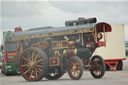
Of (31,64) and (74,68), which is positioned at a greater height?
(31,64)

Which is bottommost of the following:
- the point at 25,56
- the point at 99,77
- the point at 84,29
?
the point at 99,77

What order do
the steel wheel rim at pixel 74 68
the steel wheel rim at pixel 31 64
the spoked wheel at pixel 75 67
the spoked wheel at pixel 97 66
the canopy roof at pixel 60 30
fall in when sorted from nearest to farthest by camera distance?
the spoked wheel at pixel 75 67 → the steel wheel rim at pixel 74 68 → the canopy roof at pixel 60 30 → the steel wheel rim at pixel 31 64 → the spoked wheel at pixel 97 66

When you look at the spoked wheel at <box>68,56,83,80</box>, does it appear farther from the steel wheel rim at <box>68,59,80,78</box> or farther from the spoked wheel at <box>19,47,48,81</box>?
the spoked wheel at <box>19,47,48,81</box>

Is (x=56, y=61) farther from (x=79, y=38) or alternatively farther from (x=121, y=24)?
(x=121, y=24)

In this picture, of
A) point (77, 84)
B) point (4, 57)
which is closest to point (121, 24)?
point (4, 57)

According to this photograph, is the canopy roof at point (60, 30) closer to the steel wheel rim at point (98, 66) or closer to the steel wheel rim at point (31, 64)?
the steel wheel rim at point (31, 64)

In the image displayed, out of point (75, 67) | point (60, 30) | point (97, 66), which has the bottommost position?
point (97, 66)

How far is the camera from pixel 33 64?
693 inches

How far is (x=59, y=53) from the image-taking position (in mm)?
17750

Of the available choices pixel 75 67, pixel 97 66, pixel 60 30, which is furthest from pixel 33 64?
pixel 97 66

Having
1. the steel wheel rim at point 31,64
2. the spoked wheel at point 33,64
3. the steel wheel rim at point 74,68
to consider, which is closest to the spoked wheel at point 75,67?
the steel wheel rim at point 74,68

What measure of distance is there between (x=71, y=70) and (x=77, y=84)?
270 centimetres

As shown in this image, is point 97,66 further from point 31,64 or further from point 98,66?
point 31,64

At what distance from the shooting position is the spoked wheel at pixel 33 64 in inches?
679
